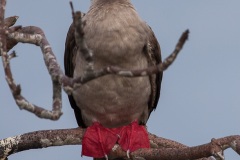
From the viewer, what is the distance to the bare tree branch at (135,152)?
497cm

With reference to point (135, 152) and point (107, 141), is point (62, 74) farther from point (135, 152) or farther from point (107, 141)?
point (107, 141)

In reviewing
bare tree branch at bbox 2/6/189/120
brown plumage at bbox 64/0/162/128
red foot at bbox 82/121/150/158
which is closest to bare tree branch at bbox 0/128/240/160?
red foot at bbox 82/121/150/158

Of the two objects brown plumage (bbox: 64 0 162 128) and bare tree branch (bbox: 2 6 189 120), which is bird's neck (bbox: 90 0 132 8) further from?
bare tree branch (bbox: 2 6 189 120)

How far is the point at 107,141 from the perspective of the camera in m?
6.67

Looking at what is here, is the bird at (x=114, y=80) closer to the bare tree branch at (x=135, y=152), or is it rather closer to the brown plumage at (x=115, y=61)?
the brown plumage at (x=115, y=61)

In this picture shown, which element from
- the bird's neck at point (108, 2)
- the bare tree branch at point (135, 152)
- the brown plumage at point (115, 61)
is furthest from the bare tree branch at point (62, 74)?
the bird's neck at point (108, 2)

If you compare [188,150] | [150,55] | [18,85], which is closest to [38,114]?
[18,85]

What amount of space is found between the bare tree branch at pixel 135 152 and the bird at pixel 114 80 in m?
0.20

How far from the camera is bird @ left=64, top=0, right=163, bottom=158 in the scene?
6.51 meters

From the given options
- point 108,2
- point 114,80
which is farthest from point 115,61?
point 108,2

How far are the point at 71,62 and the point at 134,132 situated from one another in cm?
108

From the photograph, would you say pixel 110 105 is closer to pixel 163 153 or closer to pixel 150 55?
pixel 150 55

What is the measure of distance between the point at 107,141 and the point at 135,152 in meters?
0.70

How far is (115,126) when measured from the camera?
24.0ft
